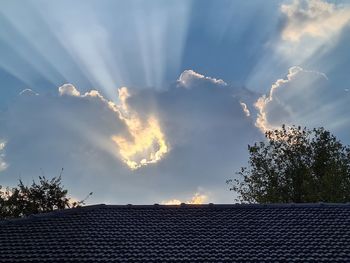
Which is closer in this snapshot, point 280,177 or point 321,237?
point 321,237

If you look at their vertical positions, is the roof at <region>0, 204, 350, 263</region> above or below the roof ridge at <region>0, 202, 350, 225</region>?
below

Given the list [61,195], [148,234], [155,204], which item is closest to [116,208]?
[155,204]

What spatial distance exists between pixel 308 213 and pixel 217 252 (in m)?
6.28

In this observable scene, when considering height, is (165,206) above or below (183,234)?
above

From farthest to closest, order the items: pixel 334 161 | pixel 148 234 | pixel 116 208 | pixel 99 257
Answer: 1. pixel 334 161
2. pixel 116 208
3. pixel 148 234
4. pixel 99 257

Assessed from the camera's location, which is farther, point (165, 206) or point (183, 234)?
point (165, 206)

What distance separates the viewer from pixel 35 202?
148 feet

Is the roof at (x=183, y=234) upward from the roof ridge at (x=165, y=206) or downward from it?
downward

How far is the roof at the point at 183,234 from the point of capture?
20656 millimetres

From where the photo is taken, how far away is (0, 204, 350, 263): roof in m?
20.7

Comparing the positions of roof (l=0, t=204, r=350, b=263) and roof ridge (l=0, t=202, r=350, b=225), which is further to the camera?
roof ridge (l=0, t=202, r=350, b=225)

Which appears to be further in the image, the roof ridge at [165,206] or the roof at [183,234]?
the roof ridge at [165,206]

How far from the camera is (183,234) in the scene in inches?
898

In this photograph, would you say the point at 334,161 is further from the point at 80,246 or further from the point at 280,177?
the point at 80,246
